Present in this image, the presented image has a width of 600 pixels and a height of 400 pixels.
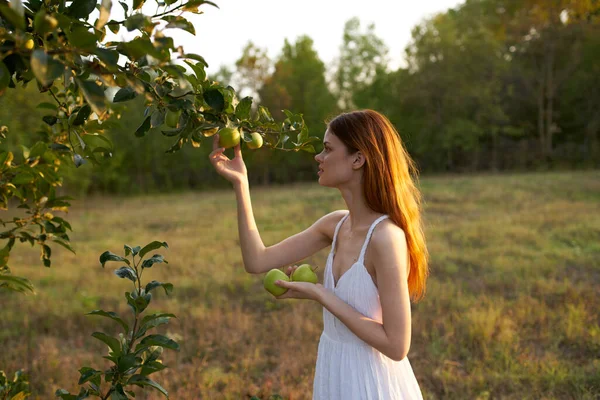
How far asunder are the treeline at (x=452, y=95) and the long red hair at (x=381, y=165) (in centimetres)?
2117

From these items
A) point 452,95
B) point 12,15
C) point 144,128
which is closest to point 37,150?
point 144,128

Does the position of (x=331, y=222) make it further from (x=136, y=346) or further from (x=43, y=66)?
(x=43, y=66)

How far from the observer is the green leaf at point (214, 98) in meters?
1.43

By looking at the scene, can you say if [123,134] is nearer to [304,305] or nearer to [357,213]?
[304,305]

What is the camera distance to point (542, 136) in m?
23.9

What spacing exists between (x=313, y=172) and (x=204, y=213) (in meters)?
14.4

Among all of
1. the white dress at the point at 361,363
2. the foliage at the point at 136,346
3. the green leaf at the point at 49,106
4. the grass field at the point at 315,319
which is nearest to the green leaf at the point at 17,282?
the foliage at the point at 136,346

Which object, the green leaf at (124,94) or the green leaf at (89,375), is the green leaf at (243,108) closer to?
the green leaf at (124,94)

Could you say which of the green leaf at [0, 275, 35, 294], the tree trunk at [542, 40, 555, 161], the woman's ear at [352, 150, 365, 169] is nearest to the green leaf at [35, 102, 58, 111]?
the green leaf at [0, 275, 35, 294]

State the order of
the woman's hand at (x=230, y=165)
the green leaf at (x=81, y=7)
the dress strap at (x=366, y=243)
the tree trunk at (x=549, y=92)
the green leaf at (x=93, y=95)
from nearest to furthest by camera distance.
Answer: the green leaf at (x=93, y=95)
the green leaf at (x=81, y=7)
the dress strap at (x=366, y=243)
the woman's hand at (x=230, y=165)
the tree trunk at (x=549, y=92)

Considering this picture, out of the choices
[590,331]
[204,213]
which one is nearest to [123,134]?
[204,213]

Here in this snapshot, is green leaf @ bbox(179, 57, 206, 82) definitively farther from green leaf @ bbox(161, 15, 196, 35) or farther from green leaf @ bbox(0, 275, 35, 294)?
green leaf @ bbox(0, 275, 35, 294)

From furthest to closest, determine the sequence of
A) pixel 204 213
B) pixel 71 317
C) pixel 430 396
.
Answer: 1. pixel 204 213
2. pixel 71 317
3. pixel 430 396

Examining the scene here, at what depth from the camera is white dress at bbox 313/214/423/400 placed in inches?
66.6
